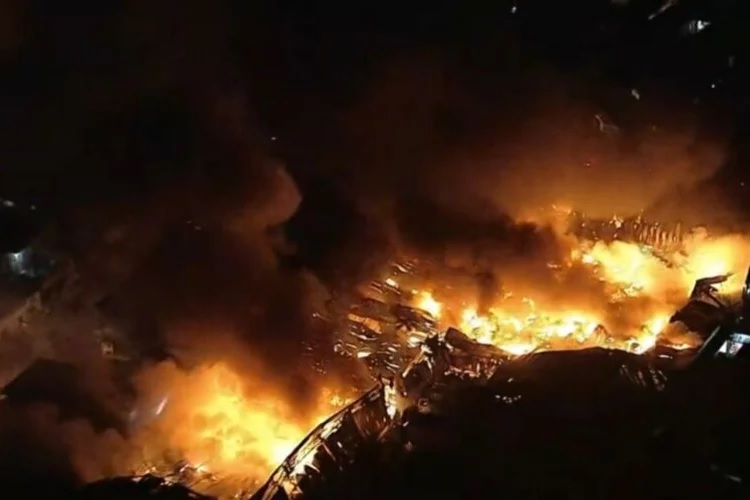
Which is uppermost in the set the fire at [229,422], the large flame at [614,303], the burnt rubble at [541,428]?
the large flame at [614,303]

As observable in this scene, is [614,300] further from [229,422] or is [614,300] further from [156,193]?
[156,193]

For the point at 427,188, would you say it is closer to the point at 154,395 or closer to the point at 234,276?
the point at 234,276

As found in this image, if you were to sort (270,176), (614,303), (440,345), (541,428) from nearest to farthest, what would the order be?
(541,428), (440,345), (614,303), (270,176)

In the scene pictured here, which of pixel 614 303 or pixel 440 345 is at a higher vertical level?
pixel 614 303

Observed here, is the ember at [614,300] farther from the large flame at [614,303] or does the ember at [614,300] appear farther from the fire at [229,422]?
the fire at [229,422]

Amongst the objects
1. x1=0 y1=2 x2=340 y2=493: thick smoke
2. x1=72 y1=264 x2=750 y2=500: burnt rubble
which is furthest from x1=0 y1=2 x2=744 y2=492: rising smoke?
x1=72 y1=264 x2=750 y2=500: burnt rubble

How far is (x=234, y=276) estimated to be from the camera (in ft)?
13.4

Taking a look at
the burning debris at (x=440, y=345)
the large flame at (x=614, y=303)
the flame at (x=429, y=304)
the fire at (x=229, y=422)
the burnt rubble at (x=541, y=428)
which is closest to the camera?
the burnt rubble at (x=541, y=428)

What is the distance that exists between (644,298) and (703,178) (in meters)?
0.98

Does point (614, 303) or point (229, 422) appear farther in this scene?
point (614, 303)

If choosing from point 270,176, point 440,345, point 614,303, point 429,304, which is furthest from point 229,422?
point 614,303

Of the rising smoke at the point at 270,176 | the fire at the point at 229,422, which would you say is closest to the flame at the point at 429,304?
the rising smoke at the point at 270,176

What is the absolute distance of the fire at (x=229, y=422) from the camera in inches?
139

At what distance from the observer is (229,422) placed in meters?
3.65
